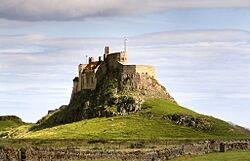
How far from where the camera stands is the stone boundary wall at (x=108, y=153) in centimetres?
6425

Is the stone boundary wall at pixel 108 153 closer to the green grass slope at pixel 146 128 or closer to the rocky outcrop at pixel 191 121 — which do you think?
the green grass slope at pixel 146 128

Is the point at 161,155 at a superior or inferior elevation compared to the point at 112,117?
inferior

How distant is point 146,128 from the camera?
552ft

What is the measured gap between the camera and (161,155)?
263 ft

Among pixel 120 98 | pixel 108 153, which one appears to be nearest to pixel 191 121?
pixel 120 98

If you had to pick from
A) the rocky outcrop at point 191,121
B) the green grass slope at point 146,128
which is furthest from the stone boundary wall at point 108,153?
the rocky outcrop at point 191,121

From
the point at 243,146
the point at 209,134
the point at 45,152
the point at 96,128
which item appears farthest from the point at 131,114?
the point at 45,152

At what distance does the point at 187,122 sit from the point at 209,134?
380 inches

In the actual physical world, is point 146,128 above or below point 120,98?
below

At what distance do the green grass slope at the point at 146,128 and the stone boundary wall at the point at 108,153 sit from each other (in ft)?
198

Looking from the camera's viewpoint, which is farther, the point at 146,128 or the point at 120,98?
the point at 120,98

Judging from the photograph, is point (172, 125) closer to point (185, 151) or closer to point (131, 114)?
point (131, 114)

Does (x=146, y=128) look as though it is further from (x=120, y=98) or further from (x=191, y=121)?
(x=120, y=98)

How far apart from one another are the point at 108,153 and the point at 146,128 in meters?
88.5
